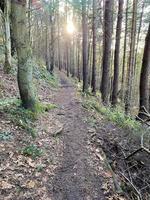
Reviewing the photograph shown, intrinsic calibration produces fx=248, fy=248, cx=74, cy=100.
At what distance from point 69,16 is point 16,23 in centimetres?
3078

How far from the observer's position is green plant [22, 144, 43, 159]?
556 cm

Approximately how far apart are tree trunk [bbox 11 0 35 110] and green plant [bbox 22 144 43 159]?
2029 mm

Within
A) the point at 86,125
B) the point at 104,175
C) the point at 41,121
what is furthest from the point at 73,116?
the point at 104,175

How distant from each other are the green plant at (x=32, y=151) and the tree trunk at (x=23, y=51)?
2029mm

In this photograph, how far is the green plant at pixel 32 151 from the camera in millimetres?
5559

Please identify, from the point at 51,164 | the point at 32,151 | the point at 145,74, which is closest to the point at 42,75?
the point at 145,74

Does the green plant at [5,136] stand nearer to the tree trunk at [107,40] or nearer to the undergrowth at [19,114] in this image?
the undergrowth at [19,114]

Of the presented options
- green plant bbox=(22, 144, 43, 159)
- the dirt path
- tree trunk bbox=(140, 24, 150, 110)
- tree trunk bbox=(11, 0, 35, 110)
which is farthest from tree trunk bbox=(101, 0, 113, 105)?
green plant bbox=(22, 144, 43, 159)

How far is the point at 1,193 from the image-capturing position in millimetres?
4207

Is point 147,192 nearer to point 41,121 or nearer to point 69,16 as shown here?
point 41,121

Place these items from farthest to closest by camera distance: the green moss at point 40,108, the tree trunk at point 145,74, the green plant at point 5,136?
the tree trunk at point 145,74 → the green moss at point 40,108 → the green plant at point 5,136

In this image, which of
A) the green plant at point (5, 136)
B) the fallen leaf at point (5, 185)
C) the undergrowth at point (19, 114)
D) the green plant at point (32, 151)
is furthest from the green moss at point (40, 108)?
the fallen leaf at point (5, 185)

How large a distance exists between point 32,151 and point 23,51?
307cm

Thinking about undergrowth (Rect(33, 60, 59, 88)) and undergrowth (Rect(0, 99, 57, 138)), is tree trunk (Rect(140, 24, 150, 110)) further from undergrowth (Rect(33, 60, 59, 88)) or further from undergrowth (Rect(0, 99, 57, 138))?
undergrowth (Rect(33, 60, 59, 88))
